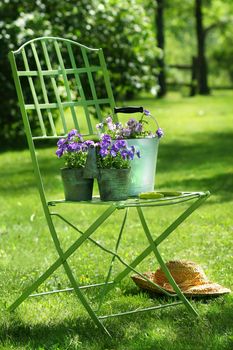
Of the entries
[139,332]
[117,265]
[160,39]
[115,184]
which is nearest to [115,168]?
[115,184]

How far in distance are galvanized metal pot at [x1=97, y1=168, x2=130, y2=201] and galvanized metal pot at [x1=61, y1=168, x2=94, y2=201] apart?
0.47 feet

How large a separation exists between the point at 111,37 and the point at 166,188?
4835mm

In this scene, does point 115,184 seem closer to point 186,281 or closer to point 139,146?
point 139,146

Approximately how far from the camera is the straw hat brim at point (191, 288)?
508cm

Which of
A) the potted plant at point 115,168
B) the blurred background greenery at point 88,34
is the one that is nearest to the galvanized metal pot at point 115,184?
the potted plant at point 115,168

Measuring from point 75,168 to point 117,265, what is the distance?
1489 mm

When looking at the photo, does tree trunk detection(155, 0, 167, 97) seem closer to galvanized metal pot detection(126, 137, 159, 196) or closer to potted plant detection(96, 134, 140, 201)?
galvanized metal pot detection(126, 137, 159, 196)

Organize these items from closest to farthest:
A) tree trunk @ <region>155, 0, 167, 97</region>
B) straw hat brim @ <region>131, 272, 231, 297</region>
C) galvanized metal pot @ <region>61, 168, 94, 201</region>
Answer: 1. galvanized metal pot @ <region>61, 168, 94, 201</region>
2. straw hat brim @ <region>131, 272, 231, 297</region>
3. tree trunk @ <region>155, 0, 167, 97</region>

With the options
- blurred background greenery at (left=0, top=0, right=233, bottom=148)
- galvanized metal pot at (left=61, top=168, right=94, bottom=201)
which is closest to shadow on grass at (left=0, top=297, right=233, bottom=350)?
galvanized metal pot at (left=61, top=168, right=94, bottom=201)

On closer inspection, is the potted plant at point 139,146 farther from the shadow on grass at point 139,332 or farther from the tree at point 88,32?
the tree at point 88,32

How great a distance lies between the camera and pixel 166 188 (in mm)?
9812

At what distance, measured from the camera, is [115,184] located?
451cm

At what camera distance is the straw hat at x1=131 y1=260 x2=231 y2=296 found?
5.11 m

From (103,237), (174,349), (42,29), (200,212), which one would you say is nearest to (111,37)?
(42,29)
